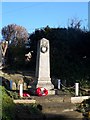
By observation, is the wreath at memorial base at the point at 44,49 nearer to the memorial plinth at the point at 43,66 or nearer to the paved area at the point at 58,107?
the memorial plinth at the point at 43,66

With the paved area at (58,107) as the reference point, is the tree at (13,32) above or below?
above

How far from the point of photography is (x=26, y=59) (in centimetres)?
2986

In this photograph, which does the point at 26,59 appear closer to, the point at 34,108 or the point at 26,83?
the point at 26,83

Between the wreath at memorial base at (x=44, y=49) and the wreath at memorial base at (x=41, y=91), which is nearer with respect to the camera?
the wreath at memorial base at (x=41, y=91)

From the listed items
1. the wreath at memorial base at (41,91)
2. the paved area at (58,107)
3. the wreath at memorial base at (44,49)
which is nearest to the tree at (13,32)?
the wreath at memorial base at (44,49)

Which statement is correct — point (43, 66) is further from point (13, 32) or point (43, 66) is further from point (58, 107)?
point (13, 32)

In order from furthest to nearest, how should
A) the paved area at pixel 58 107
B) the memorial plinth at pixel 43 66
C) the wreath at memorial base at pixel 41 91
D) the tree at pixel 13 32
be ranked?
the tree at pixel 13 32, the memorial plinth at pixel 43 66, the wreath at memorial base at pixel 41 91, the paved area at pixel 58 107


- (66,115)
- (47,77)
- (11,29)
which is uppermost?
(11,29)

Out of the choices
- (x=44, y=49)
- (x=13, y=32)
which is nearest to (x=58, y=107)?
(x=44, y=49)

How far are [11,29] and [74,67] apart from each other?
102 ft

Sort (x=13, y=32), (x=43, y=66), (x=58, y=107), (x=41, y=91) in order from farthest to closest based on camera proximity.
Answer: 1. (x=13, y=32)
2. (x=43, y=66)
3. (x=41, y=91)
4. (x=58, y=107)

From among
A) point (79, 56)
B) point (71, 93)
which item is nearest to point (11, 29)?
point (79, 56)

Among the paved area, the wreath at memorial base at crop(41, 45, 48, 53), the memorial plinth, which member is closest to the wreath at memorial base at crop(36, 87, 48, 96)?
the memorial plinth

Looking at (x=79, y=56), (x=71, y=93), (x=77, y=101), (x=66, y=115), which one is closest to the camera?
(x=66, y=115)
